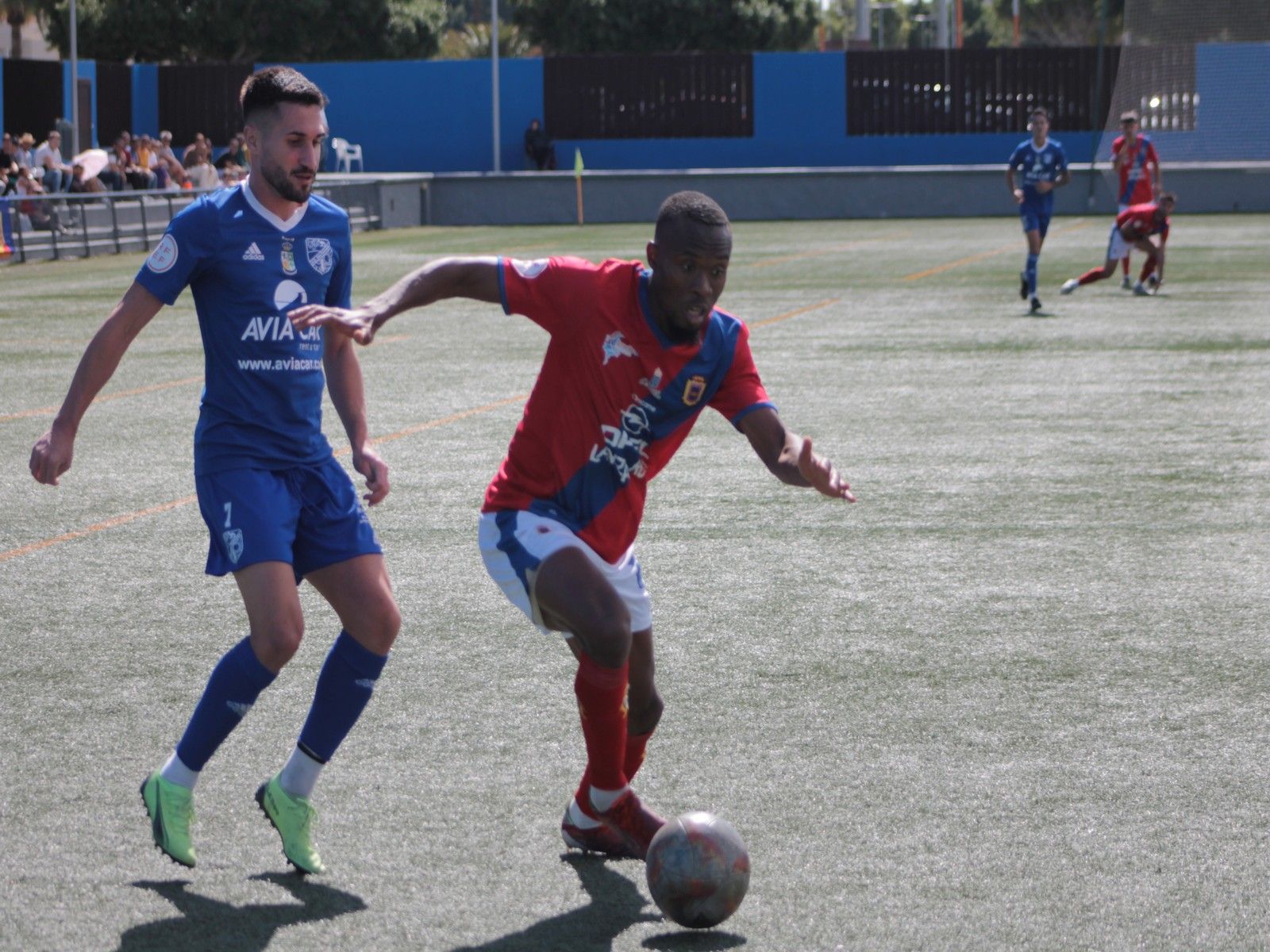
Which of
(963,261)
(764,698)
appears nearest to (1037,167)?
(963,261)

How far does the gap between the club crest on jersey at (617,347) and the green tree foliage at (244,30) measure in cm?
5847

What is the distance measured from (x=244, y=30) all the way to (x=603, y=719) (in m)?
60.9

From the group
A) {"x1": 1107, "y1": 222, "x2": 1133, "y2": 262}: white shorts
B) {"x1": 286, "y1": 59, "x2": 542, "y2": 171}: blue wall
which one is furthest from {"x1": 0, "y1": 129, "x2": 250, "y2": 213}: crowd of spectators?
{"x1": 1107, "y1": 222, "x2": 1133, "y2": 262}: white shorts

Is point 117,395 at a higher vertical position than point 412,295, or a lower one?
lower


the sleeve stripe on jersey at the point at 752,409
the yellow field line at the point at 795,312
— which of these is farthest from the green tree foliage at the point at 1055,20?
the sleeve stripe on jersey at the point at 752,409

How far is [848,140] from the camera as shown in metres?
51.8

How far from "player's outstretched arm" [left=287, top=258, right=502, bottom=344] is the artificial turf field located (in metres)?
1.40

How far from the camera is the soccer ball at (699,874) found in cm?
423

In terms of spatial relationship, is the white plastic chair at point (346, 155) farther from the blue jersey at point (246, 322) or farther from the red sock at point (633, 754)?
the red sock at point (633, 754)

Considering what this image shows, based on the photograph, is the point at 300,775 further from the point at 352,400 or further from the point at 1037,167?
the point at 1037,167

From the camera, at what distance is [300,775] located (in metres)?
4.70

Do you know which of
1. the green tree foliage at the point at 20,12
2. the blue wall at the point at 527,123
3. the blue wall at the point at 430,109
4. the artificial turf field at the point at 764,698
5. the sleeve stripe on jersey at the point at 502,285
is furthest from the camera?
the green tree foliage at the point at 20,12

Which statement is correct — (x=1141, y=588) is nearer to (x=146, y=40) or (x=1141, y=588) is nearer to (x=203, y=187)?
(x=203, y=187)

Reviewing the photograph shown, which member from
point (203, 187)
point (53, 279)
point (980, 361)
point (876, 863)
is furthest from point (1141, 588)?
point (203, 187)
